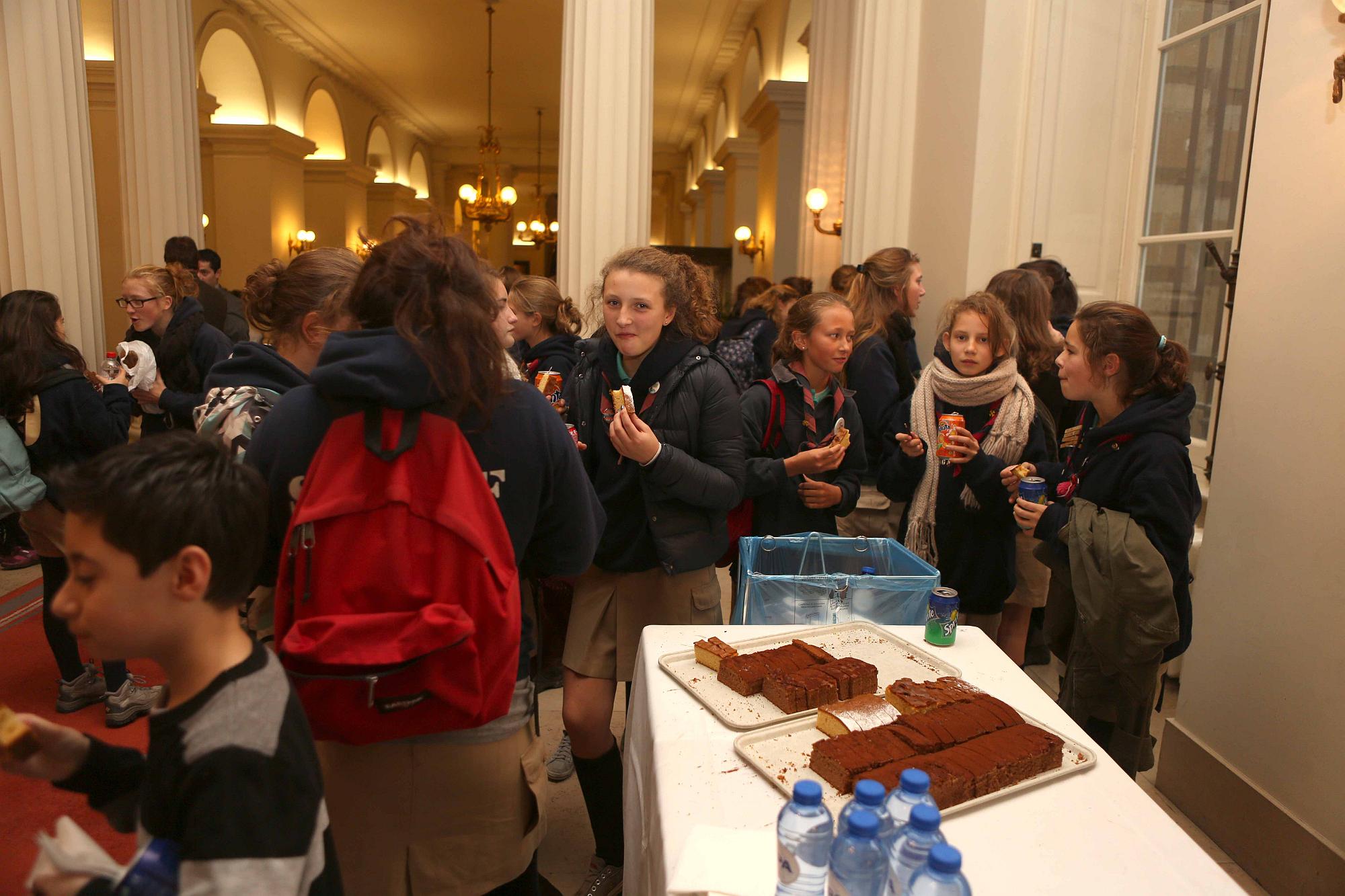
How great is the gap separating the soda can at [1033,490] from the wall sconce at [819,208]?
4968 millimetres

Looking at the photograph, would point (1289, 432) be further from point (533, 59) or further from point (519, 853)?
point (533, 59)

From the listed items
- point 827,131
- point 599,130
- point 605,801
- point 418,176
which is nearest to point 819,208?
point 827,131

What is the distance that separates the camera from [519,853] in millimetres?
1679

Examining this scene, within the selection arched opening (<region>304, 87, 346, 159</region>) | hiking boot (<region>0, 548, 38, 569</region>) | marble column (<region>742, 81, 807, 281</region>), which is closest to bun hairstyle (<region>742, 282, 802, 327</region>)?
marble column (<region>742, 81, 807, 281</region>)

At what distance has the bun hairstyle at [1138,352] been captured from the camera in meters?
2.53

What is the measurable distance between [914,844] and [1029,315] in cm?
297

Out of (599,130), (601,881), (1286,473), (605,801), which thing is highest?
(599,130)

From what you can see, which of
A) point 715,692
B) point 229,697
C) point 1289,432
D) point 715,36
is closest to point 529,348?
point 715,692

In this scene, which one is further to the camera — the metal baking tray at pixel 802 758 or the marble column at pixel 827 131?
the marble column at pixel 827 131

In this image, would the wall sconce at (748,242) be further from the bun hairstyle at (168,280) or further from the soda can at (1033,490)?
the soda can at (1033,490)

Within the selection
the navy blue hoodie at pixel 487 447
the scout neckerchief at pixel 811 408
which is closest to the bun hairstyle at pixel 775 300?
the scout neckerchief at pixel 811 408

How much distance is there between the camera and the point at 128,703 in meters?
3.77

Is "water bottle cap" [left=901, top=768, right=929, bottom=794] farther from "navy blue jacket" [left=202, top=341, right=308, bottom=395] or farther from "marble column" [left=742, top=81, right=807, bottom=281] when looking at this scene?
"marble column" [left=742, top=81, right=807, bottom=281]

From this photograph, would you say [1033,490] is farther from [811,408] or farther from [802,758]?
[802,758]
